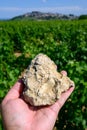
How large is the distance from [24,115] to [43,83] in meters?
0.33

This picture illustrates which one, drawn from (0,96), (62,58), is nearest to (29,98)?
(0,96)

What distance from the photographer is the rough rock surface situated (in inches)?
120

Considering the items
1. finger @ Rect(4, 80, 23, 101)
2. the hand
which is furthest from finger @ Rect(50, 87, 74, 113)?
finger @ Rect(4, 80, 23, 101)

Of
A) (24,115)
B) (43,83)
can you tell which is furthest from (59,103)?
(24,115)

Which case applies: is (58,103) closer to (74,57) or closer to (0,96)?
(0,96)

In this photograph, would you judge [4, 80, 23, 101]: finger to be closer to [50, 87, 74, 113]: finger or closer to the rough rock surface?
the rough rock surface

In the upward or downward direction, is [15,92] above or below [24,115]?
above

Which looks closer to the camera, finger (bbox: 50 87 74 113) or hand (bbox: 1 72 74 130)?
hand (bbox: 1 72 74 130)

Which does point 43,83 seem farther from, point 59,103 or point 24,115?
point 24,115

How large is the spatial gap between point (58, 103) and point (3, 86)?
8.73 ft

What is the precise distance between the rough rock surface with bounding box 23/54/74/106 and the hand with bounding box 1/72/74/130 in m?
0.06

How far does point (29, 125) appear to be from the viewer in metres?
2.95

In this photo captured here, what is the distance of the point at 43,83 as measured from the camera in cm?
315

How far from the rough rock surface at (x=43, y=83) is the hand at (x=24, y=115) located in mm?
60
